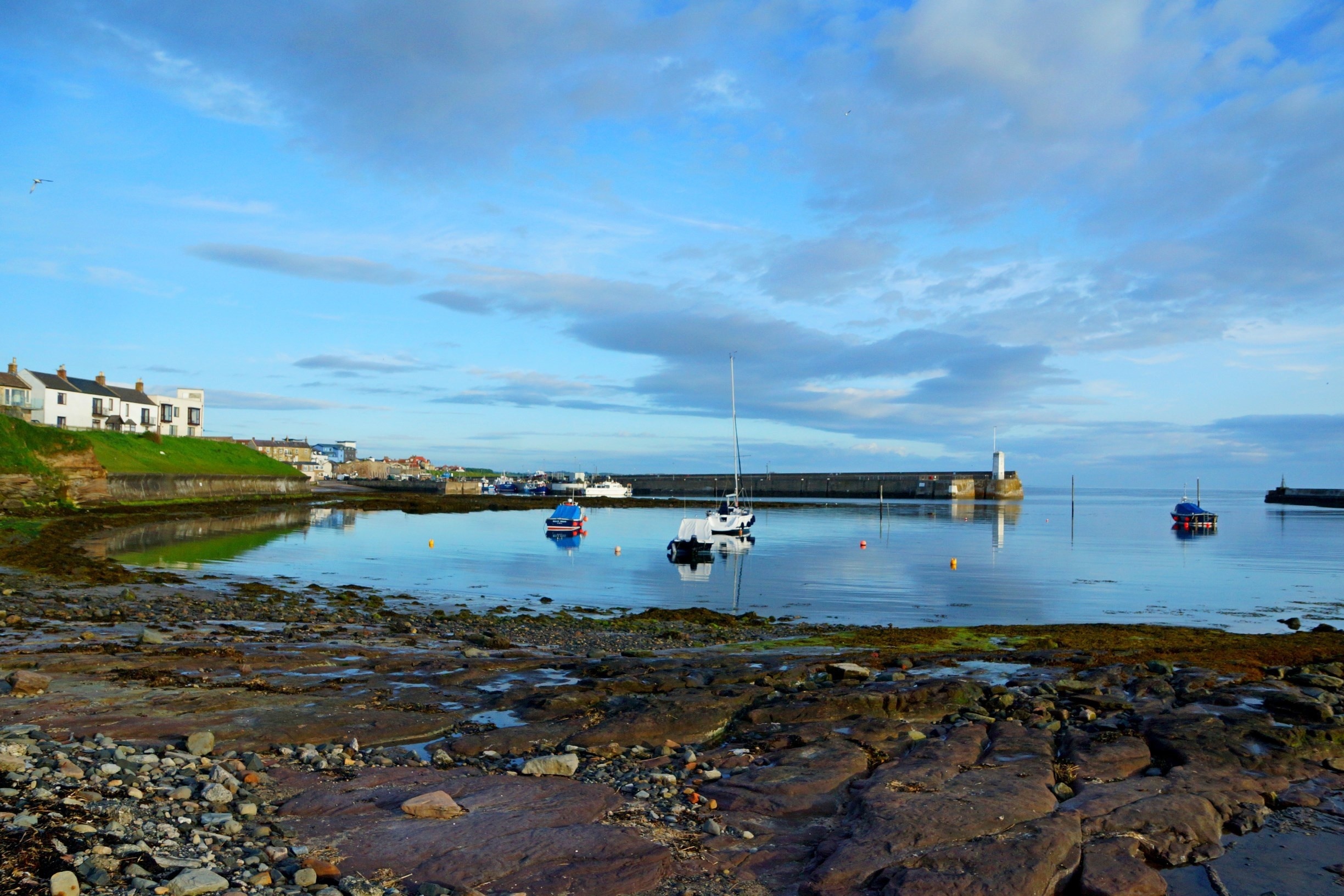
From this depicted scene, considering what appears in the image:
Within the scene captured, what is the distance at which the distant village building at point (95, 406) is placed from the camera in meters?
88.5

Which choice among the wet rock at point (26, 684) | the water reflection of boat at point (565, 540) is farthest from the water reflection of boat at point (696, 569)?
the wet rock at point (26, 684)

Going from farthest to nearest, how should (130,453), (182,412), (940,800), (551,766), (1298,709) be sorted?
(182,412), (130,453), (1298,709), (551,766), (940,800)

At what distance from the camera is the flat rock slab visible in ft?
21.9

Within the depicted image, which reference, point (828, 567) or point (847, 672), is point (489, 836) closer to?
point (847, 672)

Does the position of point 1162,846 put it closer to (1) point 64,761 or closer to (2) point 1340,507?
(1) point 64,761

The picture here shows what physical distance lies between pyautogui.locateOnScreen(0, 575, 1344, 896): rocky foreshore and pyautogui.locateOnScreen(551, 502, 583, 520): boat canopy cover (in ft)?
169

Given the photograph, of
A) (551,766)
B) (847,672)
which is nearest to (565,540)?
(847,672)

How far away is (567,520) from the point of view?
227ft

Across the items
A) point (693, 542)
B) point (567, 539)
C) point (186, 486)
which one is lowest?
point (567, 539)

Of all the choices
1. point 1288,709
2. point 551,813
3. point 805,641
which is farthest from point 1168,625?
point 551,813

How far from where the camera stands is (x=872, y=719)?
1155cm

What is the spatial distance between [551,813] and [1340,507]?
17185 cm

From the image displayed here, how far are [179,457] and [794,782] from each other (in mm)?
99572

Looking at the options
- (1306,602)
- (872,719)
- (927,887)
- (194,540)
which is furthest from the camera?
(194,540)
